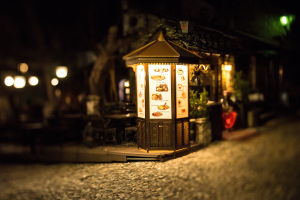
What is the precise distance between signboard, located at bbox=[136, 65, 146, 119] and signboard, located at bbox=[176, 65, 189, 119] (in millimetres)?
1216

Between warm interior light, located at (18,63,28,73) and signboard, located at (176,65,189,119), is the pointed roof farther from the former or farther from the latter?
warm interior light, located at (18,63,28,73)

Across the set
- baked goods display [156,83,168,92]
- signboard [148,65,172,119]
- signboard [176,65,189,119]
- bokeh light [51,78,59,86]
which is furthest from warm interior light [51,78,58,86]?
signboard [176,65,189,119]

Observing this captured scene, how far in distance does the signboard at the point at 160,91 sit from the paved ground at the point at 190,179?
5.65 feet

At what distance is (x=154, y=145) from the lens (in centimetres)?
911

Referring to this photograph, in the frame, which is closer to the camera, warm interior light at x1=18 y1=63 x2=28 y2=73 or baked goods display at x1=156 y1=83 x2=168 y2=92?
baked goods display at x1=156 y1=83 x2=168 y2=92

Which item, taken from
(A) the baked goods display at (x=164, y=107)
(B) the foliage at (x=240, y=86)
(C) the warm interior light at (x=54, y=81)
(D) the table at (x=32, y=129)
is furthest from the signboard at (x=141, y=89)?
(C) the warm interior light at (x=54, y=81)

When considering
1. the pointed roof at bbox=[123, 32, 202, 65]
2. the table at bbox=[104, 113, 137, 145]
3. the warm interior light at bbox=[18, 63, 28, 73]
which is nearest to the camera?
the pointed roof at bbox=[123, 32, 202, 65]

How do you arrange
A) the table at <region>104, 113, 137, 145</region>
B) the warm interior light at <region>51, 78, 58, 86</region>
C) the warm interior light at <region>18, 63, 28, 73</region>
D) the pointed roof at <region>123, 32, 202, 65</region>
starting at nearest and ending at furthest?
the pointed roof at <region>123, 32, 202, 65</region> → the table at <region>104, 113, 137, 145</region> → the warm interior light at <region>18, 63, 28, 73</region> → the warm interior light at <region>51, 78, 58, 86</region>

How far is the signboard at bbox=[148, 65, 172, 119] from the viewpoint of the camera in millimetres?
8867

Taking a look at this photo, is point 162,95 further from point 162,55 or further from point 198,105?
point 198,105

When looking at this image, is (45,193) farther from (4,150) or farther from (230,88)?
(230,88)

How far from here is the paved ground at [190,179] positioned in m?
6.20

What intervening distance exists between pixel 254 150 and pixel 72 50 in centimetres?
1678

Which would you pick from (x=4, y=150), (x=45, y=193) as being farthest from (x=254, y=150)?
(x=4, y=150)
